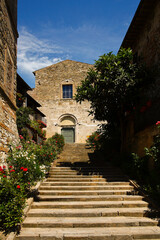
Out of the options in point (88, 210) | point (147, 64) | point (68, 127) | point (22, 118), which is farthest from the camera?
point (68, 127)

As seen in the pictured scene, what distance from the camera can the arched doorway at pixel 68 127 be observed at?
64.8ft

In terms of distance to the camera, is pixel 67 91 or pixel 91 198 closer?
pixel 91 198

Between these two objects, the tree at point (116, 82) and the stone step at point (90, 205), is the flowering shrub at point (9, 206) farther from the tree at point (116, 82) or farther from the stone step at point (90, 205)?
the tree at point (116, 82)

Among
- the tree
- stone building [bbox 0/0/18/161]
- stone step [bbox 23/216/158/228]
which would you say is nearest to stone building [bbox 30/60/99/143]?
the tree

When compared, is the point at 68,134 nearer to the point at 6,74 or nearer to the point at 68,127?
the point at 68,127

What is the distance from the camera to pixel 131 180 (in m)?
7.75

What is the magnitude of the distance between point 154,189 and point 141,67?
17.2ft

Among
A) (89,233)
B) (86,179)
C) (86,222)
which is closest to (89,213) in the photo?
(86,222)

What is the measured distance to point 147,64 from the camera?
9289mm

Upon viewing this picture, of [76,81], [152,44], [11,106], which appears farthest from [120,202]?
[76,81]

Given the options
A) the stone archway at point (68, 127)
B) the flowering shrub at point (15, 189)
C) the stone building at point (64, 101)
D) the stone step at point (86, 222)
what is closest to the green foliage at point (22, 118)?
the flowering shrub at point (15, 189)

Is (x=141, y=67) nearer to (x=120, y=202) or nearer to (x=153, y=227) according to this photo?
(x=120, y=202)

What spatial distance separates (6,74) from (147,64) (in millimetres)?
6396

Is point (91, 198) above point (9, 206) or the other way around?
the other way around
